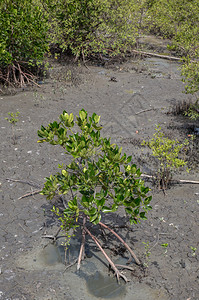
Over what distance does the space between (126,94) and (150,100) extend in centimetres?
77

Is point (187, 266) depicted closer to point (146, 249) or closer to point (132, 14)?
point (146, 249)

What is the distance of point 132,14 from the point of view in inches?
509

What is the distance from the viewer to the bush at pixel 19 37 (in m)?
8.45

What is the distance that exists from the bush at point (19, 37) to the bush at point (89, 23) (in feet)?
7.31

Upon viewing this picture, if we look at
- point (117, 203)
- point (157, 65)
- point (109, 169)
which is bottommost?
point (157, 65)

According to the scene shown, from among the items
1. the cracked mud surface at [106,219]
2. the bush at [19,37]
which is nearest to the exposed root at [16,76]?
the bush at [19,37]

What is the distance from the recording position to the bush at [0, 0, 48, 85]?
27.7 feet

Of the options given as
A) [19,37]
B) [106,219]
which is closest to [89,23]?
[19,37]

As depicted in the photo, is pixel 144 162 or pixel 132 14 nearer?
pixel 144 162

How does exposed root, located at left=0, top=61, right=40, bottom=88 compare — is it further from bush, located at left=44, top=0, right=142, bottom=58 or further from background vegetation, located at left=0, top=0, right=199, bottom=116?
bush, located at left=44, top=0, right=142, bottom=58

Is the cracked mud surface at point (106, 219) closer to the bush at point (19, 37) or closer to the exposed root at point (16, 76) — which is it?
the exposed root at point (16, 76)

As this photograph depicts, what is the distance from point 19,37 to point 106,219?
243 inches

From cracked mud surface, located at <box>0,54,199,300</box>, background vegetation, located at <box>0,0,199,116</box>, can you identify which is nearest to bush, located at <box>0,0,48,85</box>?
background vegetation, located at <box>0,0,199,116</box>

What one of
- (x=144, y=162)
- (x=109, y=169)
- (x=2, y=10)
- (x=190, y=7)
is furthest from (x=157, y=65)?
(x=109, y=169)
